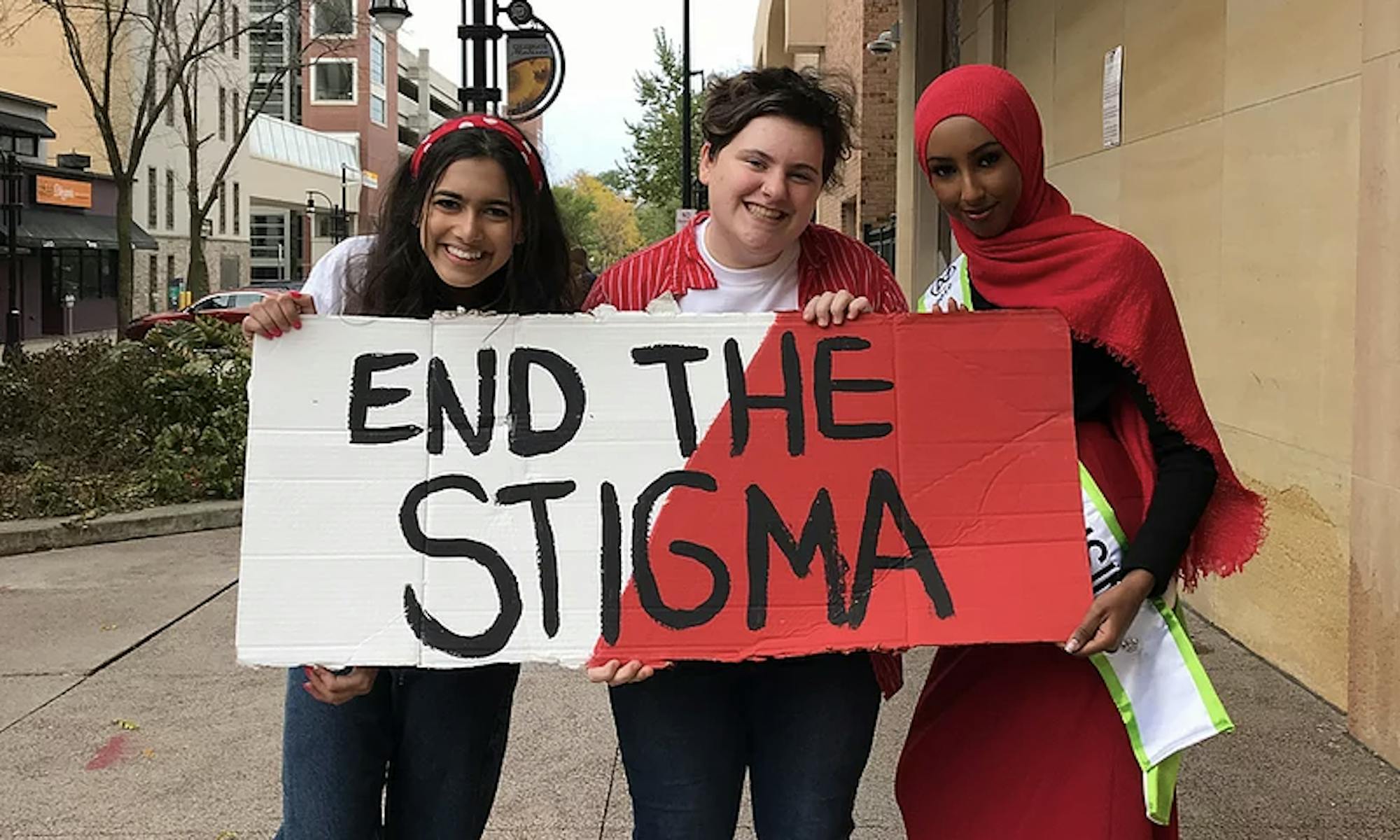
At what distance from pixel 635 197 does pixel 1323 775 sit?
1493 inches

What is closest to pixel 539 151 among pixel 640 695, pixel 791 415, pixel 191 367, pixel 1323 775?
pixel 791 415

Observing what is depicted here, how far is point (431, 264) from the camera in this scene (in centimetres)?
234

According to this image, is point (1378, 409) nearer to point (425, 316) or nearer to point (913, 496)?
point (913, 496)

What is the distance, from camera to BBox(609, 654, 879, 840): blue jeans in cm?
224

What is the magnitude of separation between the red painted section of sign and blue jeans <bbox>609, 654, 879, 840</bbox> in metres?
0.13

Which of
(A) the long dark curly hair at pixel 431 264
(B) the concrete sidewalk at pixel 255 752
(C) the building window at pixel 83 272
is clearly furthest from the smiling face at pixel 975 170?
(C) the building window at pixel 83 272

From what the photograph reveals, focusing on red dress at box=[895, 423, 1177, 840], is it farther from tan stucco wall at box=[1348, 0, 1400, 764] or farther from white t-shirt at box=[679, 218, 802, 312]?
tan stucco wall at box=[1348, 0, 1400, 764]

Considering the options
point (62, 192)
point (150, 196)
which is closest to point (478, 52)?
point (62, 192)

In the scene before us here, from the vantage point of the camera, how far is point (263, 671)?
5148mm

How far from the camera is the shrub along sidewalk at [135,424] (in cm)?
825

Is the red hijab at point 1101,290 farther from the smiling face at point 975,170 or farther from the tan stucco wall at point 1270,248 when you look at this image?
the tan stucco wall at point 1270,248

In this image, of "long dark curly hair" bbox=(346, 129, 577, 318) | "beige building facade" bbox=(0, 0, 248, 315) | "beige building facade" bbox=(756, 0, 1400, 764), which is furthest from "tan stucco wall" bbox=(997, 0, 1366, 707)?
"beige building facade" bbox=(0, 0, 248, 315)

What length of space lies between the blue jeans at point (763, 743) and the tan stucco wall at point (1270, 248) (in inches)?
102

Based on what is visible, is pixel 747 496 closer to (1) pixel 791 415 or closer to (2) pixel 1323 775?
(1) pixel 791 415
